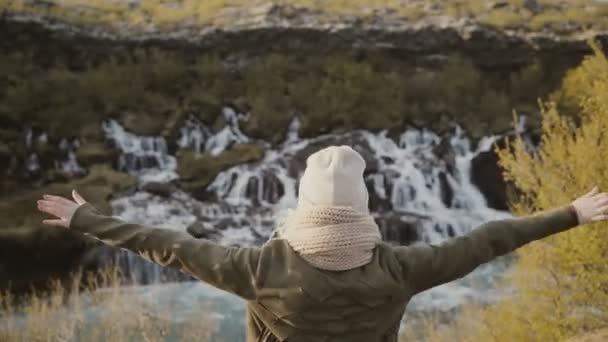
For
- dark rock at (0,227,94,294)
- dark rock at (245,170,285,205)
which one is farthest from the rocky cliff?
dark rock at (0,227,94,294)

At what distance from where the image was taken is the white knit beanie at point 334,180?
5.58 ft

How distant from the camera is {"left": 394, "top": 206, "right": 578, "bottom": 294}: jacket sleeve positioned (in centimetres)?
176

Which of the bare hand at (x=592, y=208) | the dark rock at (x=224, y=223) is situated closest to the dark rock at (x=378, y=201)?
the dark rock at (x=224, y=223)

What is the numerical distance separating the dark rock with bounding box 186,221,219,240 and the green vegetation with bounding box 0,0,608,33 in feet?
37.6

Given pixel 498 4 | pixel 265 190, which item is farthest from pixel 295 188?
pixel 498 4

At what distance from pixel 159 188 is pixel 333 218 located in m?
16.5

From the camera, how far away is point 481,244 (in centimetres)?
182

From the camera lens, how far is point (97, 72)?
925 inches

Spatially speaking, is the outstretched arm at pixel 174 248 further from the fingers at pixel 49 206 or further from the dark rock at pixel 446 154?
the dark rock at pixel 446 154

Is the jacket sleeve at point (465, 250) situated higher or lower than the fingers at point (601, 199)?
lower

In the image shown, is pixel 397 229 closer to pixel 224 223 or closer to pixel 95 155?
pixel 224 223

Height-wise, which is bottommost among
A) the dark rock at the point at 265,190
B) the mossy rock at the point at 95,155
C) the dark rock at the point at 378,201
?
the dark rock at the point at 378,201

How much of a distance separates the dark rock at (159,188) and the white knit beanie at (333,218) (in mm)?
16241

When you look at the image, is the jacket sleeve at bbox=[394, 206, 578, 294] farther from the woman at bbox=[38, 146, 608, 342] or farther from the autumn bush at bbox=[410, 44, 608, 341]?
the autumn bush at bbox=[410, 44, 608, 341]
